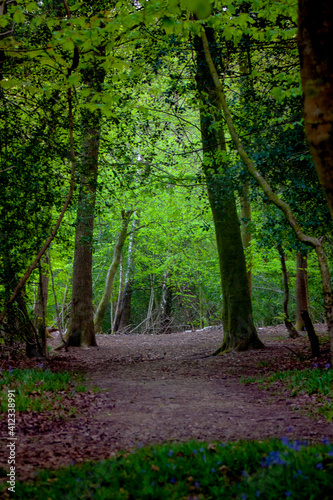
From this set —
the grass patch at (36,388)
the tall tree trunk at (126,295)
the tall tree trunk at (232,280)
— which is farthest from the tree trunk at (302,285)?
the tall tree trunk at (126,295)

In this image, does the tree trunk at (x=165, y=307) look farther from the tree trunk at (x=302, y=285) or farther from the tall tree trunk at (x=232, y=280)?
the tall tree trunk at (x=232, y=280)

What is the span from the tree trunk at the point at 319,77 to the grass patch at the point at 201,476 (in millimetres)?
1817

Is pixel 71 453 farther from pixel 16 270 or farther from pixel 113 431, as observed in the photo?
pixel 16 270

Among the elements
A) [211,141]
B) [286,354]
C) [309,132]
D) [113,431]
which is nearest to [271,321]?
[286,354]

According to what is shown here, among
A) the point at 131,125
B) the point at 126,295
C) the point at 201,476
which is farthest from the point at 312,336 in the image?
the point at 126,295

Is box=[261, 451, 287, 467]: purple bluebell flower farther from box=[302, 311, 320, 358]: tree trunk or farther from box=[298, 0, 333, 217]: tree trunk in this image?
box=[302, 311, 320, 358]: tree trunk

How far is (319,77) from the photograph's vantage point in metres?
2.12

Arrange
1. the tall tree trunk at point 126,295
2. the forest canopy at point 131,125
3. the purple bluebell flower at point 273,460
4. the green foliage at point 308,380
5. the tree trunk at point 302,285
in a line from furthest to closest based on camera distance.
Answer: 1. the tall tree trunk at point 126,295
2. the tree trunk at point 302,285
3. the forest canopy at point 131,125
4. the green foliage at point 308,380
5. the purple bluebell flower at point 273,460

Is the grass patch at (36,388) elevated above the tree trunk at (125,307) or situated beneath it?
situated beneath

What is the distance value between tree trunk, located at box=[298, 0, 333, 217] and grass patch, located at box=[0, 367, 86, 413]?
Result: 468cm

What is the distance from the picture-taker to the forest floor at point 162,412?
13.1ft

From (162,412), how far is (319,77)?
4674mm

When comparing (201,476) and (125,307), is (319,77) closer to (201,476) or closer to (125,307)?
(201,476)

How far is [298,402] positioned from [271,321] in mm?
21538
